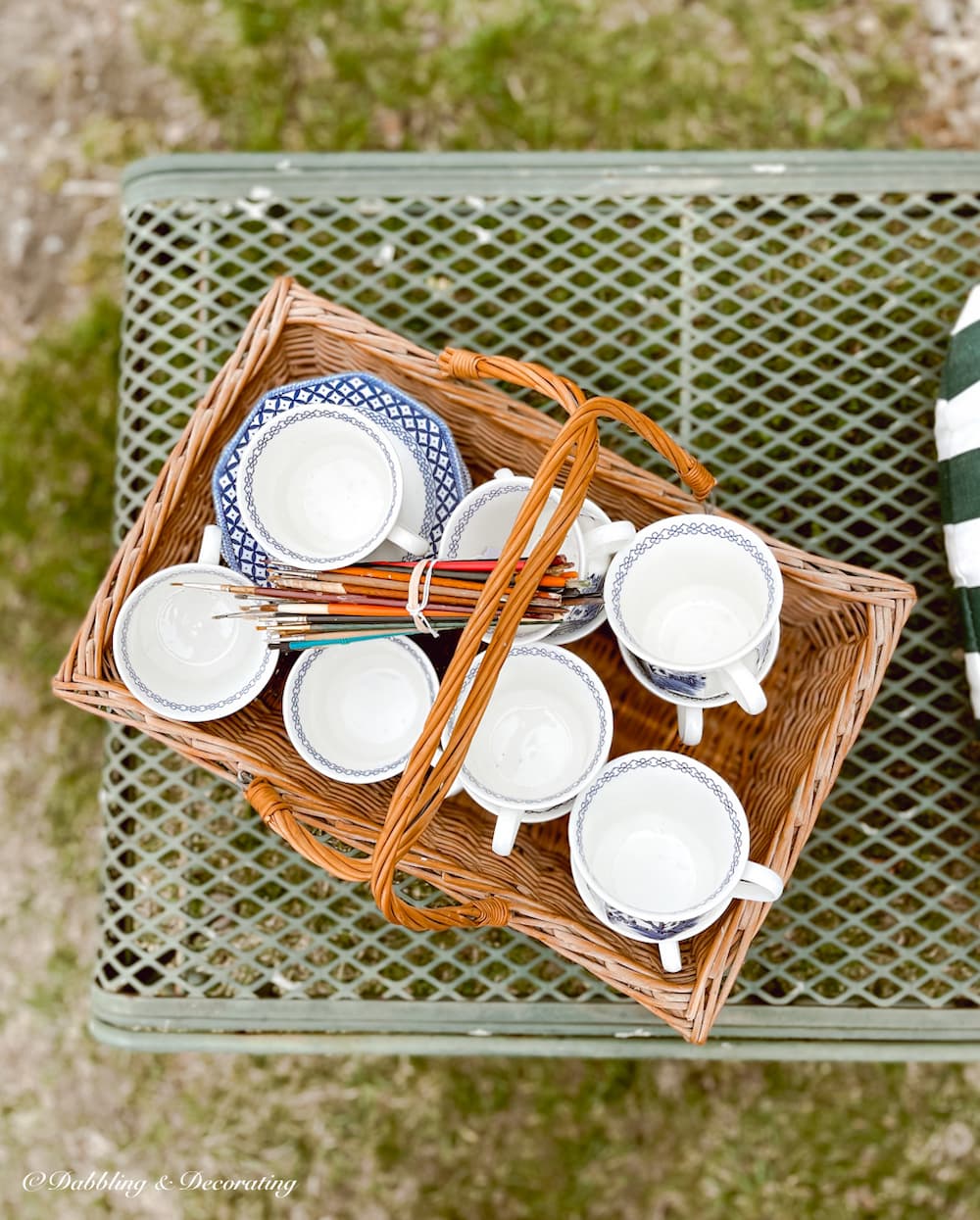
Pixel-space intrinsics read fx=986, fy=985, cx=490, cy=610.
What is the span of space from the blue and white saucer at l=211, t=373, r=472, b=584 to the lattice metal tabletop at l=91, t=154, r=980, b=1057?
29 cm

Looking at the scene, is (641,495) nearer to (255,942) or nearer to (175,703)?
(175,703)

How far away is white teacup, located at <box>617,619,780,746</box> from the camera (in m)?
0.90

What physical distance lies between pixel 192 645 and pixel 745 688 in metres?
0.53

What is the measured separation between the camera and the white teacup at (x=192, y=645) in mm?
930

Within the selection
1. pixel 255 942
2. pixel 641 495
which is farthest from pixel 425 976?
pixel 641 495

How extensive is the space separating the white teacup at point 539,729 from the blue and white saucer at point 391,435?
0.16m

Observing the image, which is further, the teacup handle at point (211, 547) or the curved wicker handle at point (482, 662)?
the teacup handle at point (211, 547)

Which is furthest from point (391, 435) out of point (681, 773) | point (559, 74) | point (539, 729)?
point (559, 74)

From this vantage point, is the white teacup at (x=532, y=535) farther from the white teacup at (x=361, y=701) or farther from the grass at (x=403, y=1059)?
the grass at (x=403, y=1059)

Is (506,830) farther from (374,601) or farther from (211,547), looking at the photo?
(211,547)

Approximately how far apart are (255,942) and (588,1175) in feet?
2.32

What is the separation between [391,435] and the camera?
94 cm

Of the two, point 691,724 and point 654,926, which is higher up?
point 691,724

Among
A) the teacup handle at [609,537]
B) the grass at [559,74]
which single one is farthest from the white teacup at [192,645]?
the grass at [559,74]
